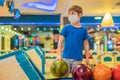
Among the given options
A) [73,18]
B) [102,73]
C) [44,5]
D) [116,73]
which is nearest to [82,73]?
[102,73]

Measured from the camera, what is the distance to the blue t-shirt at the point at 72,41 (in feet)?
10.7

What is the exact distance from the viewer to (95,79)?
81.6 inches

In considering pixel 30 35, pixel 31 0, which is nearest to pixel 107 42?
pixel 31 0

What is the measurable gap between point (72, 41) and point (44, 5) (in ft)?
35.4

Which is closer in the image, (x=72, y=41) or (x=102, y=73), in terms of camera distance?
(x=102, y=73)

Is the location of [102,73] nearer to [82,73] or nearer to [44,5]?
[82,73]

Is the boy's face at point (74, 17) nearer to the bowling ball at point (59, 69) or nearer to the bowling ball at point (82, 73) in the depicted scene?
the bowling ball at point (59, 69)

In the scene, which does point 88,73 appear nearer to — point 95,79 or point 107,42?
point 95,79

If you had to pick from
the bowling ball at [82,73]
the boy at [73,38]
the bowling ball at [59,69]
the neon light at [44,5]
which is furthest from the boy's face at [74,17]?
the neon light at [44,5]

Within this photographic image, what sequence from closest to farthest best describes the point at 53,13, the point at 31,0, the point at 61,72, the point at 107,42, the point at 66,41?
the point at 61,72 < the point at 66,41 < the point at 31,0 < the point at 107,42 < the point at 53,13

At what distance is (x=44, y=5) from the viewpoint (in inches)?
548

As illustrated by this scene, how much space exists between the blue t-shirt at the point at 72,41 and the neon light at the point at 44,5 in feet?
30.7

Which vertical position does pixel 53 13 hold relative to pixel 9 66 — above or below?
above

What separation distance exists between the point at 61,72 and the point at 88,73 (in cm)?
46
